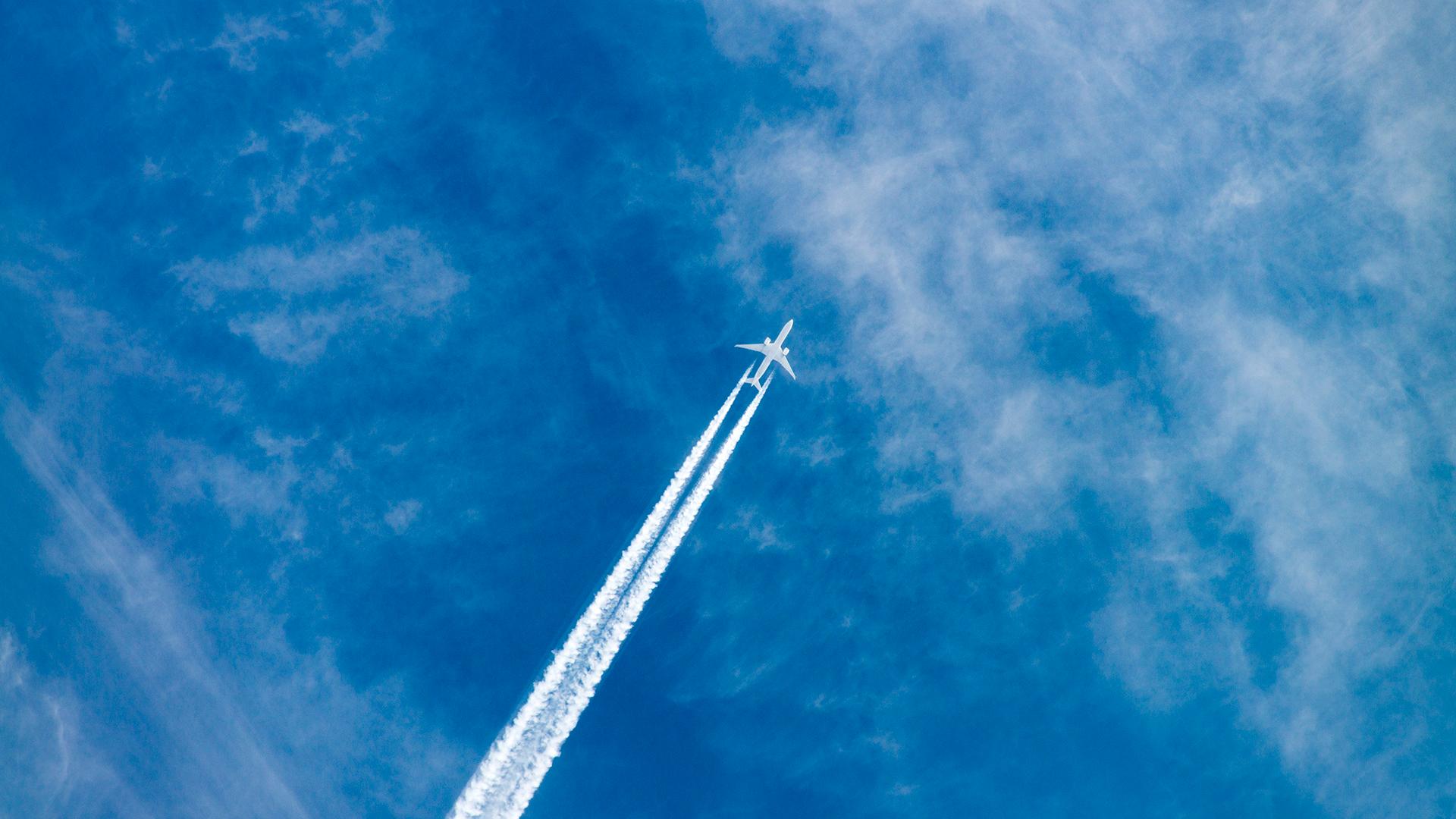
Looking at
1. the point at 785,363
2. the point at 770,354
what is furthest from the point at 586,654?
the point at 785,363

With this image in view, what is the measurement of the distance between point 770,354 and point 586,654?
117ft

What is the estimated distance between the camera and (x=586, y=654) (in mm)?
107438

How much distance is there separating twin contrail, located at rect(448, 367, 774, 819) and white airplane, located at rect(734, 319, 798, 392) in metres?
1.29

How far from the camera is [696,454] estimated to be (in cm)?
11538

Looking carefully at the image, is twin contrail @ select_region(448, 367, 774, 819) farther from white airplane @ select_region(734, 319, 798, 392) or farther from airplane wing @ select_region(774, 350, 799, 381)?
airplane wing @ select_region(774, 350, 799, 381)

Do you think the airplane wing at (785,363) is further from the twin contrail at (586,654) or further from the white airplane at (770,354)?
the twin contrail at (586,654)

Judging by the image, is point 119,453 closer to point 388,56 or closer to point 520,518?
point 520,518

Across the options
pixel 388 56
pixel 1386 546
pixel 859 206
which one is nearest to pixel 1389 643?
pixel 1386 546

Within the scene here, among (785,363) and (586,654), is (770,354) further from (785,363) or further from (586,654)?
(586,654)

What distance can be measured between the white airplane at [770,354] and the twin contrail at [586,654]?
1290 mm

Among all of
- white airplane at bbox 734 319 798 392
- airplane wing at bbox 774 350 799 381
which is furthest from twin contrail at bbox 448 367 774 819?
airplane wing at bbox 774 350 799 381

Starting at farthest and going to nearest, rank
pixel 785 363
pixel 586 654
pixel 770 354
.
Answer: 1. pixel 785 363
2. pixel 770 354
3. pixel 586 654

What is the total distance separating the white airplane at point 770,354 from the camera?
115m

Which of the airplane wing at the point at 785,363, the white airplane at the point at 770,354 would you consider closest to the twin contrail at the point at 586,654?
the white airplane at the point at 770,354
